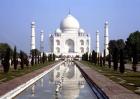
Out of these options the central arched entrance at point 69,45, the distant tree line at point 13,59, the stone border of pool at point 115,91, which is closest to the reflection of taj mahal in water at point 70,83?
the stone border of pool at point 115,91

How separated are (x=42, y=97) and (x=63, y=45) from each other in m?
70.9

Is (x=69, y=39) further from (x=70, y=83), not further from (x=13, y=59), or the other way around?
(x=70, y=83)

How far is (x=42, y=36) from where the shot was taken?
8019 centimetres

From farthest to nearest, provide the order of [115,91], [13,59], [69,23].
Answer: [69,23]
[13,59]
[115,91]

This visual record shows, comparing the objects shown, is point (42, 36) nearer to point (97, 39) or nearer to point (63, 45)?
point (63, 45)

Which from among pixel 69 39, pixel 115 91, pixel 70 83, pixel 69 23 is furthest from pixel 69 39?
pixel 115 91

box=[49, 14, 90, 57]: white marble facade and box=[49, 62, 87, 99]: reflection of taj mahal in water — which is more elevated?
box=[49, 14, 90, 57]: white marble facade

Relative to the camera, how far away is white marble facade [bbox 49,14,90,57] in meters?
75.8

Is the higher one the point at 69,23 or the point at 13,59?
the point at 69,23

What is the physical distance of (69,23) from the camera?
75312 mm

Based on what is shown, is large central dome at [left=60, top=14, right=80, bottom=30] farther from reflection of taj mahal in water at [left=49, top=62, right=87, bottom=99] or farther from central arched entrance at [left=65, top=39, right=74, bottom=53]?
reflection of taj mahal in water at [left=49, top=62, right=87, bottom=99]

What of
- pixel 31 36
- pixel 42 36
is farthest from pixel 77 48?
pixel 31 36

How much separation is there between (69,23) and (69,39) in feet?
16.9

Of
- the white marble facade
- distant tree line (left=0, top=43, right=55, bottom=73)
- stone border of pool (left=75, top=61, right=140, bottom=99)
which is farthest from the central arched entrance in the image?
stone border of pool (left=75, top=61, right=140, bottom=99)
